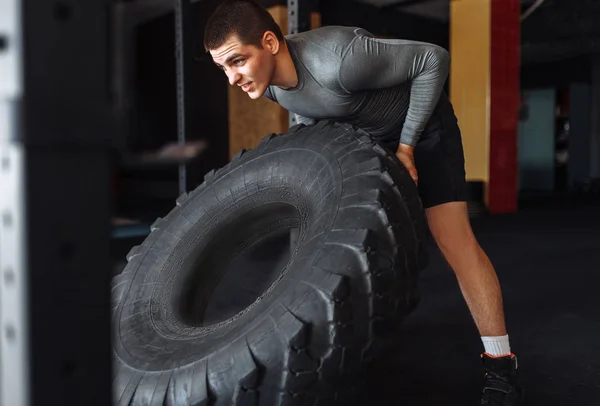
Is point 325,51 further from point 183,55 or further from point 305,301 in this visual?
point 183,55

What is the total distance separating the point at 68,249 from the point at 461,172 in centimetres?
102

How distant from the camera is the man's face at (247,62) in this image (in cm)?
113

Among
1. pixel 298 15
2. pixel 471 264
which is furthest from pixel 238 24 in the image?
pixel 298 15

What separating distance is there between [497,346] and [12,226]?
44.5 inches

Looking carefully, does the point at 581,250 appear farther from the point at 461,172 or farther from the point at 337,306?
the point at 337,306

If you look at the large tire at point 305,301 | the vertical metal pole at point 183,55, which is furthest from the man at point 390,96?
the vertical metal pole at point 183,55

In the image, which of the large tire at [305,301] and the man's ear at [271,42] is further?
the man's ear at [271,42]

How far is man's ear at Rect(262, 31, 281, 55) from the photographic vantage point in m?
1.16

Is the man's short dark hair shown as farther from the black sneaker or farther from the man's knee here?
the black sneaker

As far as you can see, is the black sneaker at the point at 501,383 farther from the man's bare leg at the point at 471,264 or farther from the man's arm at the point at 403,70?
the man's arm at the point at 403,70

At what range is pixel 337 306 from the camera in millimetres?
891

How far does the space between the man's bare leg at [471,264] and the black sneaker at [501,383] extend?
0.21 ft

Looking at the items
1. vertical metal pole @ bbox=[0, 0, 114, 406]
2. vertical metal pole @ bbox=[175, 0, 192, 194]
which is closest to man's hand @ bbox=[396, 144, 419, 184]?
vertical metal pole @ bbox=[0, 0, 114, 406]

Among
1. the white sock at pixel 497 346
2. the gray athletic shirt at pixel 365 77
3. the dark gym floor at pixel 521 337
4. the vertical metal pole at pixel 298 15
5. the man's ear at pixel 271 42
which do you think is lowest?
the dark gym floor at pixel 521 337
